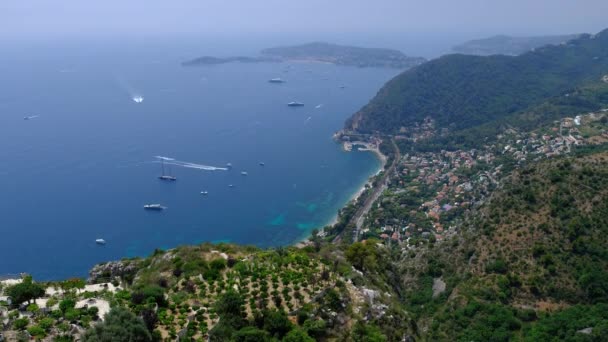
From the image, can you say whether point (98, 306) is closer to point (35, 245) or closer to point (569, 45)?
point (35, 245)

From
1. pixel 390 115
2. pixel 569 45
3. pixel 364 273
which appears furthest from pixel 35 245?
pixel 569 45

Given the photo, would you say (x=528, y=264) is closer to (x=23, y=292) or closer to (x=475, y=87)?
(x=23, y=292)

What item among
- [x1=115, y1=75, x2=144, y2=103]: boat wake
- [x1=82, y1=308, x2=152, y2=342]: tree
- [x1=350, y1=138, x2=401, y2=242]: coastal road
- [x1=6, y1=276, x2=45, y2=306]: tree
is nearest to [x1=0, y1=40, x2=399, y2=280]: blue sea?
[x1=115, y1=75, x2=144, y2=103]: boat wake

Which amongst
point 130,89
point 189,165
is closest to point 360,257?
point 189,165

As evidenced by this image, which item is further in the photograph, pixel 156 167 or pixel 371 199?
pixel 156 167

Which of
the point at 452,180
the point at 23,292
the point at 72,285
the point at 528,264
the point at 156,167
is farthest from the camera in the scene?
the point at 156,167

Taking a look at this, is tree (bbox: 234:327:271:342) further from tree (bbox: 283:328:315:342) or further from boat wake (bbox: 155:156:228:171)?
boat wake (bbox: 155:156:228:171)
